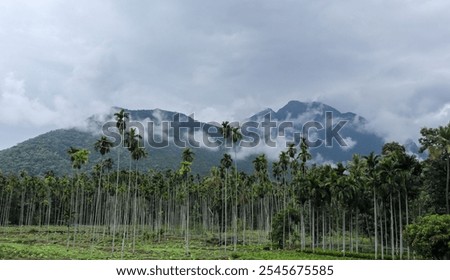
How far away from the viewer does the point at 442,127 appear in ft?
174

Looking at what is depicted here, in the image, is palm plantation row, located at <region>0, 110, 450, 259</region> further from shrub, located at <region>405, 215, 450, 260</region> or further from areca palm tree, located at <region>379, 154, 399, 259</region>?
shrub, located at <region>405, 215, 450, 260</region>

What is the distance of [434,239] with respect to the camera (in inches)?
1587

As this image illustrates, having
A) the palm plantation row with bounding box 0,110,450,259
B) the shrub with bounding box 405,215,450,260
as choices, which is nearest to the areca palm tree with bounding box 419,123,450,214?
the palm plantation row with bounding box 0,110,450,259

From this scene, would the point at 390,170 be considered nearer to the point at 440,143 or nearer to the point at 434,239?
the point at 440,143

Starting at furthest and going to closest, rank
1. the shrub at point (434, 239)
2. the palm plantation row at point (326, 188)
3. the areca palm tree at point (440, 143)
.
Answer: the palm plantation row at point (326, 188), the areca palm tree at point (440, 143), the shrub at point (434, 239)

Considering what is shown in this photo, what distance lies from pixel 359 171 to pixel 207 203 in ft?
240

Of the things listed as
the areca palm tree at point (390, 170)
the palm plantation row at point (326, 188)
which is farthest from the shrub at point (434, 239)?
the areca palm tree at point (390, 170)

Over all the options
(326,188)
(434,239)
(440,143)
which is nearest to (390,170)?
(440,143)

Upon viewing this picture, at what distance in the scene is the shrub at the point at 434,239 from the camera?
40.0 meters

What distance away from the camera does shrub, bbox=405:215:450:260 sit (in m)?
40.0

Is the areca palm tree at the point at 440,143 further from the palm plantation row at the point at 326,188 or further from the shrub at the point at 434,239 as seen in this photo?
the shrub at the point at 434,239

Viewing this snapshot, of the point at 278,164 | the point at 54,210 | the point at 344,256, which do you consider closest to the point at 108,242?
the point at 278,164

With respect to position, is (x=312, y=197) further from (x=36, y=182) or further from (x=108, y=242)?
(x=36, y=182)

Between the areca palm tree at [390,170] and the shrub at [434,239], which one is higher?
the areca palm tree at [390,170]
